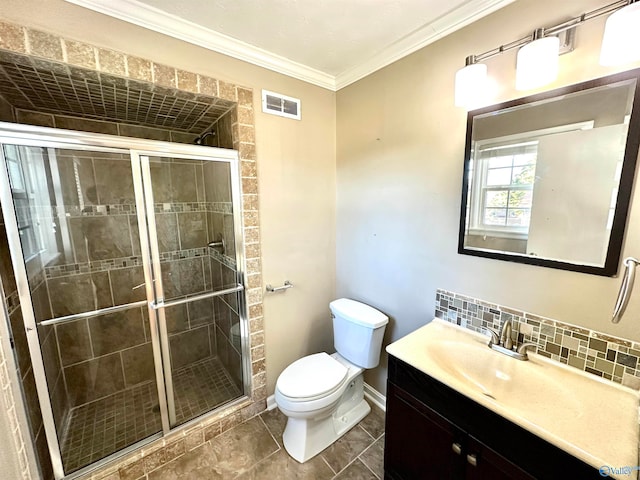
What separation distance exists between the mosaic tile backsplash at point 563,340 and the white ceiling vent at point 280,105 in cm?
160

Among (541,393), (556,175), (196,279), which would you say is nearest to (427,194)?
(556,175)

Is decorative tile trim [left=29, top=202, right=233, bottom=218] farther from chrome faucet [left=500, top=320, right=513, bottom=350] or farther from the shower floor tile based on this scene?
chrome faucet [left=500, top=320, right=513, bottom=350]

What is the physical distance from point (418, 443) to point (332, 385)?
54 centimetres

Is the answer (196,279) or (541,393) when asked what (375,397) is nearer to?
(541,393)

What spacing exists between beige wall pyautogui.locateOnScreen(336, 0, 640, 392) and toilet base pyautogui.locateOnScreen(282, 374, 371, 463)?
0.24 meters

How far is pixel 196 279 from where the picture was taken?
2.04 m

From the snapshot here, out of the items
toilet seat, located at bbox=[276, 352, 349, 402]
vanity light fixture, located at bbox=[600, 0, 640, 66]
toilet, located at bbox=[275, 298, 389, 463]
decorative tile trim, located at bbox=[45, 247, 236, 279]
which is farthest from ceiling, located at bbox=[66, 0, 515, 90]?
toilet seat, located at bbox=[276, 352, 349, 402]

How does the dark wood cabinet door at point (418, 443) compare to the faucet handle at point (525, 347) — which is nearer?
the dark wood cabinet door at point (418, 443)

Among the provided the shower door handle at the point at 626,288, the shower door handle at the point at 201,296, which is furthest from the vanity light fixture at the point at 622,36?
the shower door handle at the point at 201,296

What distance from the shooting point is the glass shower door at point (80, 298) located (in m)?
1.28

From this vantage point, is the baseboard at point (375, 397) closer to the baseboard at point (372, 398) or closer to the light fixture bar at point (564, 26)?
the baseboard at point (372, 398)

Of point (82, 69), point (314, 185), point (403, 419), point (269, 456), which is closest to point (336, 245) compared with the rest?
point (314, 185)

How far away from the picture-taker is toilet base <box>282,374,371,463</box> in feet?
5.21

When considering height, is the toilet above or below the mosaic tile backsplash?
below
